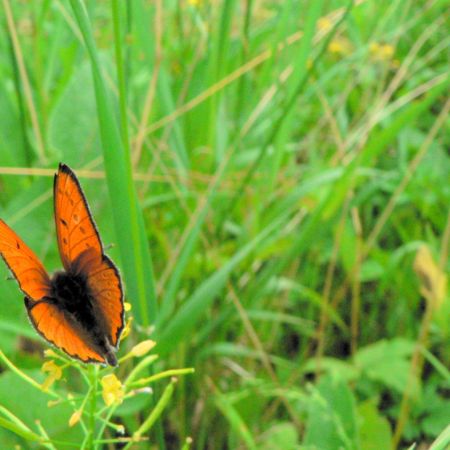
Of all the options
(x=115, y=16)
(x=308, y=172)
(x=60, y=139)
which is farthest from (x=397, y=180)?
(x=115, y=16)

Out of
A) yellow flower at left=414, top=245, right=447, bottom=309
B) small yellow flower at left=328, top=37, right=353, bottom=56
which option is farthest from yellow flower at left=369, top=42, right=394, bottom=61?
yellow flower at left=414, top=245, right=447, bottom=309

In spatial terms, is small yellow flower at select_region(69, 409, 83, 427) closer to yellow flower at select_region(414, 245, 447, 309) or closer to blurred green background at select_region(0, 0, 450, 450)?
blurred green background at select_region(0, 0, 450, 450)

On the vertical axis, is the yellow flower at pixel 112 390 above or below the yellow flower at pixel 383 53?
below

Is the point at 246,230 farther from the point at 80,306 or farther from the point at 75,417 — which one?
the point at 75,417

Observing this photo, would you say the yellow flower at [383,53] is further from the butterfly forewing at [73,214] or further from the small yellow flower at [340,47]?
the butterfly forewing at [73,214]

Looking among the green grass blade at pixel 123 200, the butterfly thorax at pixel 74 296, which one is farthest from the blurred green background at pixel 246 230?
the butterfly thorax at pixel 74 296

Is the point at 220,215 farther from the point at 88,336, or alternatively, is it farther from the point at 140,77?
the point at 88,336
